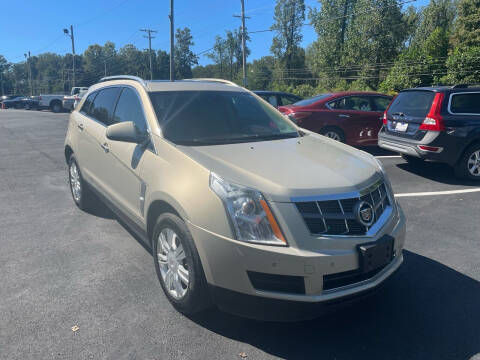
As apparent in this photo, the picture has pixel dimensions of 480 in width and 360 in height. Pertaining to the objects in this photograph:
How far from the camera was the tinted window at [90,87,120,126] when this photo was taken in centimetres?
450

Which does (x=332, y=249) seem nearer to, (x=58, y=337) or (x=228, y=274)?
(x=228, y=274)

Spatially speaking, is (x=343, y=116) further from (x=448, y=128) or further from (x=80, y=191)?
(x=80, y=191)

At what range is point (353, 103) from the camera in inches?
388

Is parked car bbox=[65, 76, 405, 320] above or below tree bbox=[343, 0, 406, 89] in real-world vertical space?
below

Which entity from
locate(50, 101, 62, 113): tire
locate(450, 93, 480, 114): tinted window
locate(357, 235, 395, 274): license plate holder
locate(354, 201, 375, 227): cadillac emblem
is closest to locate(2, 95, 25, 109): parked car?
locate(50, 101, 62, 113): tire

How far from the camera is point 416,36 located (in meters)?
54.2

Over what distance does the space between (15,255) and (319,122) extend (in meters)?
7.26

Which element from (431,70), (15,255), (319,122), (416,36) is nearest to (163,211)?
(15,255)

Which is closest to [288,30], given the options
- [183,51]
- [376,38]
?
[376,38]

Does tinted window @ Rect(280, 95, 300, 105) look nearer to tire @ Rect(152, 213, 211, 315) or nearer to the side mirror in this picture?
the side mirror

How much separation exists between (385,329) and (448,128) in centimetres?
515

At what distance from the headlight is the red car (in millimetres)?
7135

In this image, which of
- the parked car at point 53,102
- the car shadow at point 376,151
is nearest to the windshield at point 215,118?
the car shadow at point 376,151

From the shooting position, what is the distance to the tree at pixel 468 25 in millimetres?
33000
